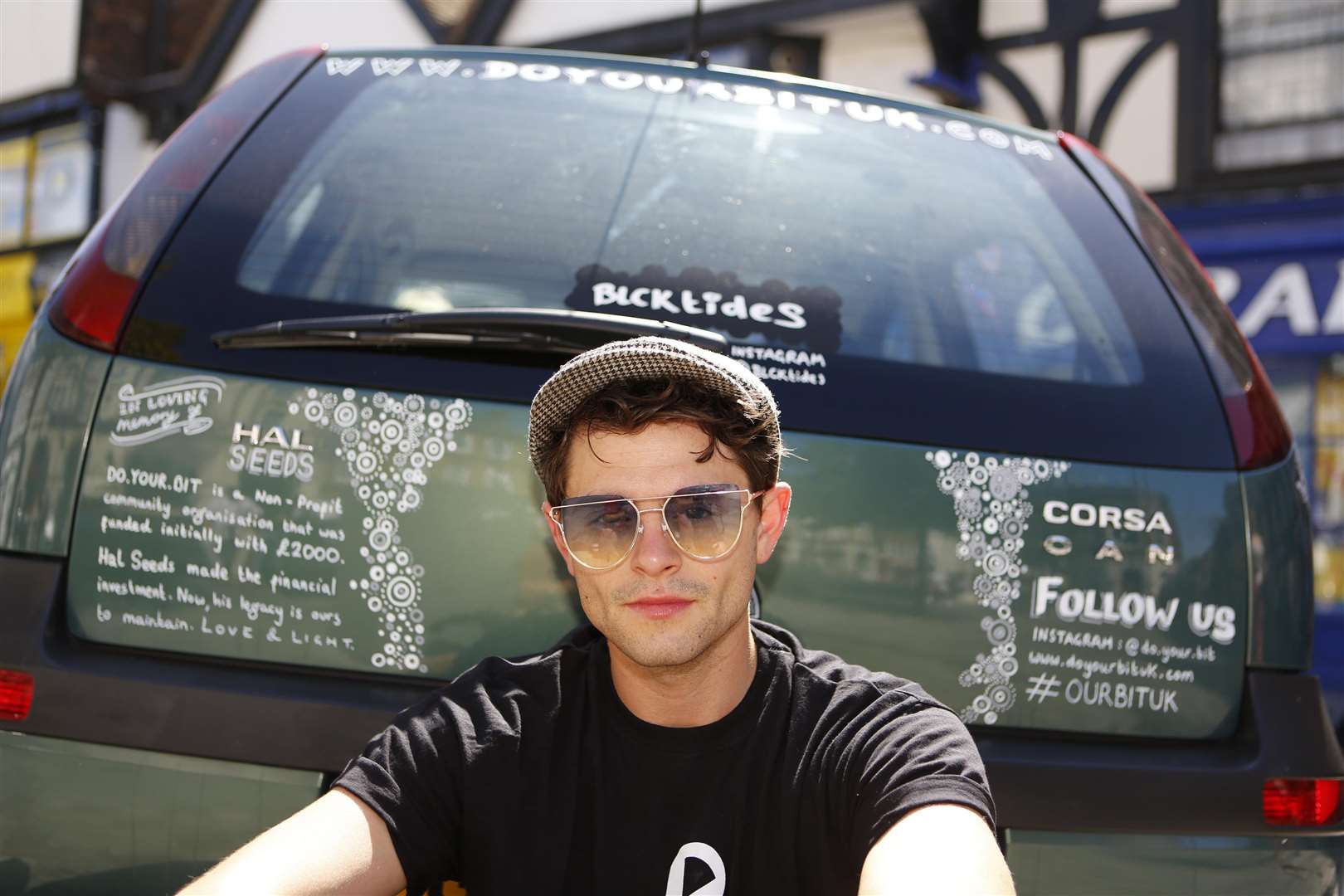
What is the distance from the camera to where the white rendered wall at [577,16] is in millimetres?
11656

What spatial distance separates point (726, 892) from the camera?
1705mm

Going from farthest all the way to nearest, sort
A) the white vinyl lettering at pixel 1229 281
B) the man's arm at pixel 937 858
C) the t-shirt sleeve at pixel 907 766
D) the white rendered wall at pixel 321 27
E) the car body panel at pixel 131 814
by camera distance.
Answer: the white rendered wall at pixel 321 27, the white vinyl lettering at pixel 1229 281, the car body panel at pixel 131 814, the t-shirt sleeve at pixel 907 766, the man's arm at pixel 937 858

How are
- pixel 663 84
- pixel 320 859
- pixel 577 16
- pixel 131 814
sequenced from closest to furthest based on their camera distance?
1. pixel 320 859
2. pixel 131 814
3. pixel 663 84
4. pixel 577 16

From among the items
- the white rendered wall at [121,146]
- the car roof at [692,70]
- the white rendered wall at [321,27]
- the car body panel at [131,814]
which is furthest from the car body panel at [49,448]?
the white rendered wall at [121,146]

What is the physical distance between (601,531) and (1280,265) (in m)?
8.67

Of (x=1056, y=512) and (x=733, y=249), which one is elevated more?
(x=733, y=249)

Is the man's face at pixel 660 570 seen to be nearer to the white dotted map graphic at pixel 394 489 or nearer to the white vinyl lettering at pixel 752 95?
the white dotted map graphic at pixel 394 489

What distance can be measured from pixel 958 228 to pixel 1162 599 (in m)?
0.69

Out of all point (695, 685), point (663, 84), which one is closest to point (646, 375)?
point (695, 685)

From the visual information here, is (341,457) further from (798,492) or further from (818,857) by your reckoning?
(818,857)

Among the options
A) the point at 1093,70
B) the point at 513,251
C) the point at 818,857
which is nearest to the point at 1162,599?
the point at 818,857

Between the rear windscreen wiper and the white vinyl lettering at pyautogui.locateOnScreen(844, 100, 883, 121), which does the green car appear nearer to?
the rear windscreen wiper

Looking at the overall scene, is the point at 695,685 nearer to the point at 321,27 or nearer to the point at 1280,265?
the point at 1280,265

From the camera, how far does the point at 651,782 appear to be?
1.76 metres
